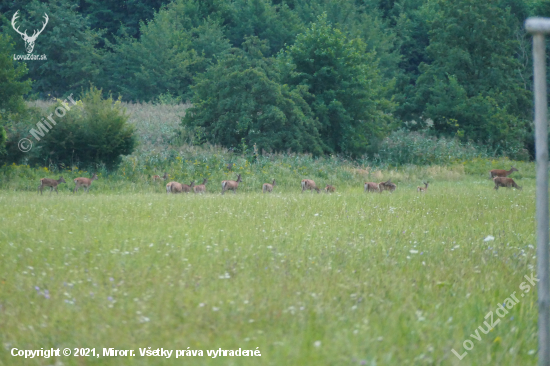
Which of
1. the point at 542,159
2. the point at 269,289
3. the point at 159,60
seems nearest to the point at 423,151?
the point at 159,60

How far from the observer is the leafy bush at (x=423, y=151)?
34531 mm

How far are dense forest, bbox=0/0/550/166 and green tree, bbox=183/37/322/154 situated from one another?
72 mm

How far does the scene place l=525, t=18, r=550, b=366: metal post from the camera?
3.69 metres

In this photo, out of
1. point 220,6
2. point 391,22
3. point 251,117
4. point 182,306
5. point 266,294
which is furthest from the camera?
point 391,22

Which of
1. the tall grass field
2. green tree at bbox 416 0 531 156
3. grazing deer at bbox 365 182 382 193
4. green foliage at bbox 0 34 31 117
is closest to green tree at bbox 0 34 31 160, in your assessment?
green foliage at bbox 0 34 31 117

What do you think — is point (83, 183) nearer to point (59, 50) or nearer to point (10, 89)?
point (10, 89)

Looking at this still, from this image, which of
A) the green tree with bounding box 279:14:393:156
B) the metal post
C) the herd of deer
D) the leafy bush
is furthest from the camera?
the leafy bush

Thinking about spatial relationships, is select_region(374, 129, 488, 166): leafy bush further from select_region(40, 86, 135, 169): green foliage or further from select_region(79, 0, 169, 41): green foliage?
select_region(79, 0, 169, 41): green foliage

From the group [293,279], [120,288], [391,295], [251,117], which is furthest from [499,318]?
[251,117]

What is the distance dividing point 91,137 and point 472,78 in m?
28.7

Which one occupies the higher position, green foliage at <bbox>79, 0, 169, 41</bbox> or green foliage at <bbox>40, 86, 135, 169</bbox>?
green foliage at <bbox>79, 0, 169, 41</bbox>

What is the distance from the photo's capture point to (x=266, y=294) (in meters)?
5.76

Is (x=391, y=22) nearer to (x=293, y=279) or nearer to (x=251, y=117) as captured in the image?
(x=251, y=117)

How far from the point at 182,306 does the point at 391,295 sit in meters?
2.14
